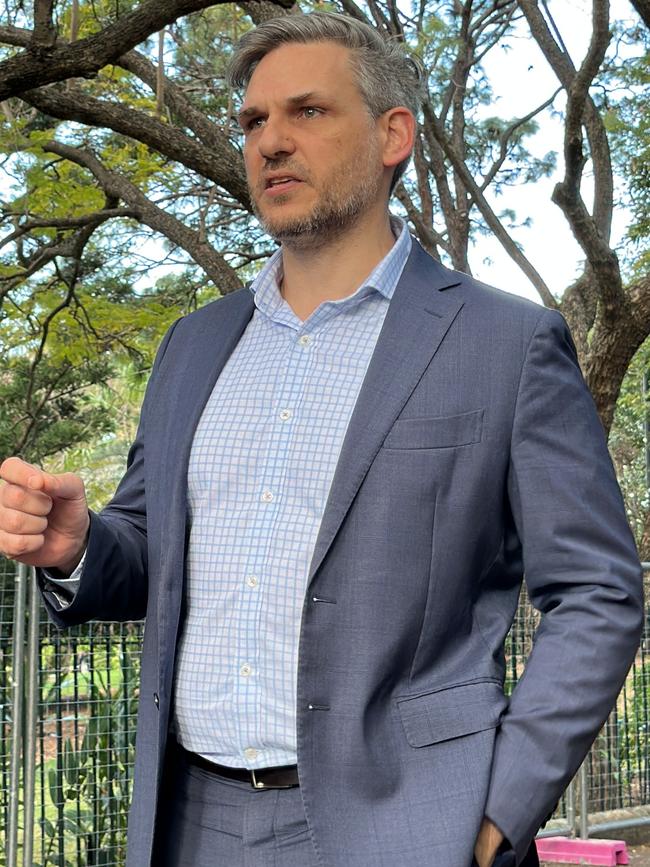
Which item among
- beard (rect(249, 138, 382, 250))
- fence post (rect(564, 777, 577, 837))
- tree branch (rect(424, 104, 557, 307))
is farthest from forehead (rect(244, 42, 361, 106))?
Answer: tree branch (rect(424, 104, 557, 307))

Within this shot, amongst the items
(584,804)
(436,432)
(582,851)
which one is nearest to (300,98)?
(436,432)

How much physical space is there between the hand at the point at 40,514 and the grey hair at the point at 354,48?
0.96m

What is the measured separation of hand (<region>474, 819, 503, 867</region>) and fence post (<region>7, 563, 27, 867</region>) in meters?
3.36

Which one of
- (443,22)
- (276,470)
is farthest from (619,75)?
(276,470)

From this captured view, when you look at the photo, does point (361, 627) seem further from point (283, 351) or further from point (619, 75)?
point (619, 75)

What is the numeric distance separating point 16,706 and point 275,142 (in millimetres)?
3342

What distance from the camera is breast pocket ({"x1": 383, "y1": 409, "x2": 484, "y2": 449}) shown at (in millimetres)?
1932

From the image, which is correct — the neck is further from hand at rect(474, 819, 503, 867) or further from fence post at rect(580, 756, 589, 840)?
fence post at rect(580, 756, 589, 840)

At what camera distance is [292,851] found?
187 cm

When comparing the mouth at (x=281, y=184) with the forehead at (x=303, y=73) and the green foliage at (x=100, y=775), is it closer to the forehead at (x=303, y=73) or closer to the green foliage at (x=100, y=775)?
the forehead at (x=303, y=73)

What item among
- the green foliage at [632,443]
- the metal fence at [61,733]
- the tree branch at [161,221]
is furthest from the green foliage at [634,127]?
the green foliage at [632,443]

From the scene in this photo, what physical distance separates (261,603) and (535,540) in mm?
470

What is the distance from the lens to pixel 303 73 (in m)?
2.29

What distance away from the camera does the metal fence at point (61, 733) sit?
488cm
